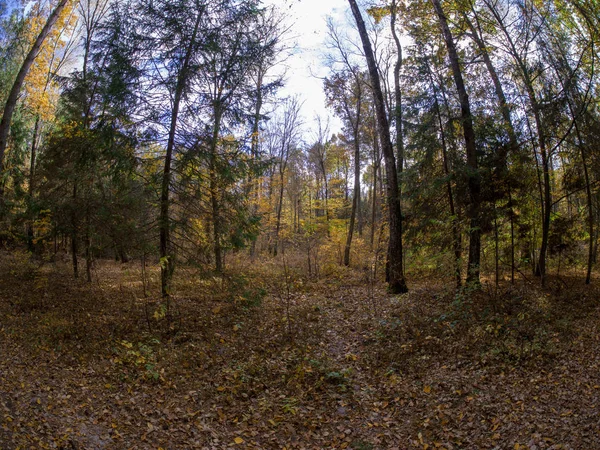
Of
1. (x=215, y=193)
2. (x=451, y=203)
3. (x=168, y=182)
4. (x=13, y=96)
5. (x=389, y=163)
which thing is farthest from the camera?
(x=389, y=163)

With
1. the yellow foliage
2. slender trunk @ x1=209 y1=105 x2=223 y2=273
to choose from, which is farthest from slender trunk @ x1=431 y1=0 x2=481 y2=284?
the yellow foliage

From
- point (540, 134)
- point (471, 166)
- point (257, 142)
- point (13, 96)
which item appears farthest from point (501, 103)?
point (13, 96)

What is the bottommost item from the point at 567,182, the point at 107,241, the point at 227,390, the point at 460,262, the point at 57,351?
the point at 227,390

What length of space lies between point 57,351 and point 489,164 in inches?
454

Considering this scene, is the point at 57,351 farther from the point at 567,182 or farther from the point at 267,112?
the point at 567,182

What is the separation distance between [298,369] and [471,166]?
722cm

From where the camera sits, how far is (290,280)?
14.2 meters

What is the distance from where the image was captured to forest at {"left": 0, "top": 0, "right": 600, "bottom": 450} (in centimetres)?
543

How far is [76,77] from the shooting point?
10844mm

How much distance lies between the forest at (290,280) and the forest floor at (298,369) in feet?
0.15

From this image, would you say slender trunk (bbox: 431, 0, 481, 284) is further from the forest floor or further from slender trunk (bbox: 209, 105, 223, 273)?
slender trunk (bbox: 209, 105, 223, 273)

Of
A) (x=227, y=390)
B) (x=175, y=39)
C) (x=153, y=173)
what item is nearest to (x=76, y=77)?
(x=175, y=39)

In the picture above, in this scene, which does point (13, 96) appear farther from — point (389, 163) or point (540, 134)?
point (540, 134)

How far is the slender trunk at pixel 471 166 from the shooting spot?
9.87 metres
